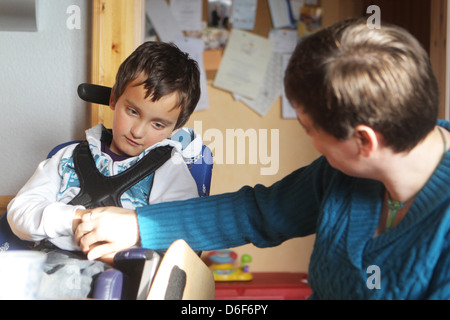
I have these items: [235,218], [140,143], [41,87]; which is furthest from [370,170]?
[41,87]

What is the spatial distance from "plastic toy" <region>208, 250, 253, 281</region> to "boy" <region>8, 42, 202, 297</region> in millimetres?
1404

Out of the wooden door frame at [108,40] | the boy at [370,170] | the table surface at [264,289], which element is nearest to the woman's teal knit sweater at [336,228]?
the boy at [370,170]

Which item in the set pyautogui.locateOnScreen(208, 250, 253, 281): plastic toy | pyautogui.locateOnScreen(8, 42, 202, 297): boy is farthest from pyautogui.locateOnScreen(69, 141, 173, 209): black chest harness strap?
pyautogui.locateOnScreen(208, 250, 253, 281): plastic toy

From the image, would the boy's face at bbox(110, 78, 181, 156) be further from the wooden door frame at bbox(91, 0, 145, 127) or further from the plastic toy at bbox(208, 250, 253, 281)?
the plastic toy at bbox(208, 250, 253, 281)

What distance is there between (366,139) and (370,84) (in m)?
0.09

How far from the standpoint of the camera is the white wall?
1658mm

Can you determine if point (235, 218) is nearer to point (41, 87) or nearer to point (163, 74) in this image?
point (163, 74)

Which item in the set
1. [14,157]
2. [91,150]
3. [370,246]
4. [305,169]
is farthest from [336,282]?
[14,157]

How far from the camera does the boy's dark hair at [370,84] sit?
2.23 feet

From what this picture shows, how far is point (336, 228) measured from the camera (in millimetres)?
855

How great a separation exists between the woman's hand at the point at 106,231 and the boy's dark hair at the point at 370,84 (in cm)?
46

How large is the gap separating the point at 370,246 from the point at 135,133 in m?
0.70

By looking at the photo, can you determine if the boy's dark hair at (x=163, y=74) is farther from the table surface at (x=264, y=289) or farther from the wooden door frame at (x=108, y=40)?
the table surface at (x=264, y=289)

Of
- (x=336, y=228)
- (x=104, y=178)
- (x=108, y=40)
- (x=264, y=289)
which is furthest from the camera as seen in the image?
(x=264, y=289)
